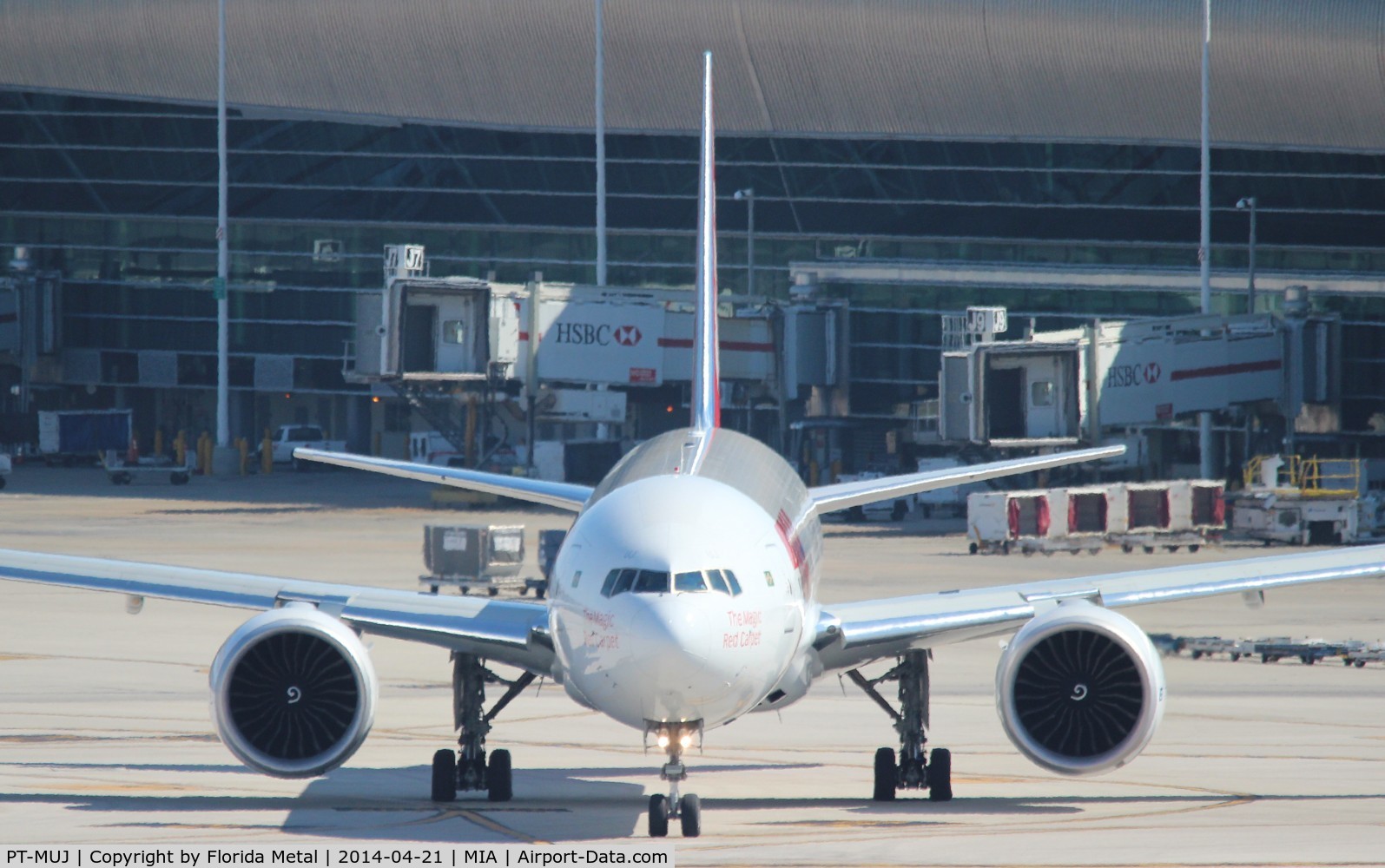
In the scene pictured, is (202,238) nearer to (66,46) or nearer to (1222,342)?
(66,46)

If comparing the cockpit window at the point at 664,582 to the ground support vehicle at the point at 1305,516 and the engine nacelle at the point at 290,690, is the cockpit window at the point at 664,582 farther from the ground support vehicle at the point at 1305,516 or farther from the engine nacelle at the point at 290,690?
the ground support vehicle at the point at 1305,516

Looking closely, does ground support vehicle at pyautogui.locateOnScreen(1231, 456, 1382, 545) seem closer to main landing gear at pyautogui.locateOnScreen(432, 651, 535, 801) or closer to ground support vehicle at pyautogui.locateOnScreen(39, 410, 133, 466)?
main landing gear at pyautogui.locateOnScreen(432, 651, 535, 801)

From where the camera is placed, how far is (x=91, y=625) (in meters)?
39.6

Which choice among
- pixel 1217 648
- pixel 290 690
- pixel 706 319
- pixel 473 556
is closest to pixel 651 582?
pixel 290 690

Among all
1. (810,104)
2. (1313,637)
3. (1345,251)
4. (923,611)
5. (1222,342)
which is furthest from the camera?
(810,104)

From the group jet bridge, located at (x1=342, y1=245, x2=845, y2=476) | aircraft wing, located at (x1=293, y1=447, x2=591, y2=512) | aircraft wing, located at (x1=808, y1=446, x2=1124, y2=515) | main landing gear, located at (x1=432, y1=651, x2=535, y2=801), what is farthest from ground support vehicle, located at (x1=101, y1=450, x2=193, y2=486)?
main landing gear, located at (x1=432, y1=651, x2=535, y2=801)

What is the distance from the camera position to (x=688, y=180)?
311ft

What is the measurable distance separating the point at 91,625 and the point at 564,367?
38.2m

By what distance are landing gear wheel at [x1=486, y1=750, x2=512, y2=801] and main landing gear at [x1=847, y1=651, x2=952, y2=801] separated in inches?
149

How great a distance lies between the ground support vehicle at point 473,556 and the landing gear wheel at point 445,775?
24.8 meters

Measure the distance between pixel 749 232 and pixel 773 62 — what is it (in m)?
8.10

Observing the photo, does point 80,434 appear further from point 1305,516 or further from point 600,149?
point 1305,516

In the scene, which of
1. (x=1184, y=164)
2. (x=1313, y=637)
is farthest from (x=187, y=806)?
(x=1184, y=164)

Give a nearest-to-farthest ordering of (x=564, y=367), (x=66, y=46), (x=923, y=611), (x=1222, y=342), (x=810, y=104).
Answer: (x=923, y=611) → (x=1222, y=342) → (x=564, y=367) → (x=810, y=104) → (x=66, y=46)
